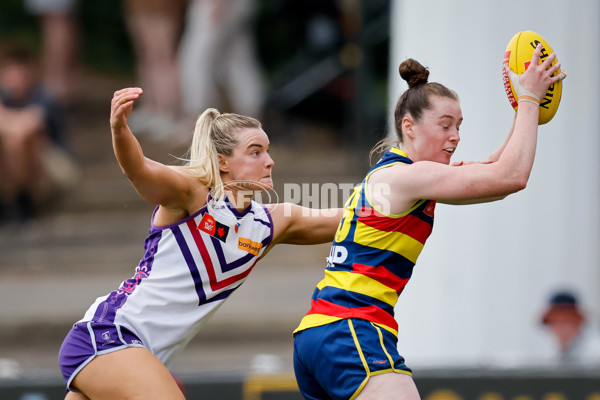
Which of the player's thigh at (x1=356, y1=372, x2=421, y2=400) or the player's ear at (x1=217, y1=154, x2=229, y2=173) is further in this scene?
the player's ear at (x1=217, y1=154, x2=229, y2=173)

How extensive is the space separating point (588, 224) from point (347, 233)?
438cm

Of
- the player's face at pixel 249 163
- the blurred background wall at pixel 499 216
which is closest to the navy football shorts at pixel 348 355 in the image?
the player's face at pixel 249 163

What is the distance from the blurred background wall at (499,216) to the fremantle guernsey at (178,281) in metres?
3.60

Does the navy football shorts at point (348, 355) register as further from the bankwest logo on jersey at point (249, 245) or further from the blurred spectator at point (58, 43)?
the blurred spectator at point (58, 43)

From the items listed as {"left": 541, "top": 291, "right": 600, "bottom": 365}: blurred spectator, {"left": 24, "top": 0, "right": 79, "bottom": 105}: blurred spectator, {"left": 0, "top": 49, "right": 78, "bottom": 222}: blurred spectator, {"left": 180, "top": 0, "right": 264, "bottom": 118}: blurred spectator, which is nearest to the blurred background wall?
{"left": 541, "top": 291, "right": 600, "bottom": 365}: blurred spectator

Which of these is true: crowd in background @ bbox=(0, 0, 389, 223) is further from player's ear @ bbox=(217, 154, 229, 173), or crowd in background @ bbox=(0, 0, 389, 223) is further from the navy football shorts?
the navy football shorts

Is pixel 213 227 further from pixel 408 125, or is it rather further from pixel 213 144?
pixel 408 125

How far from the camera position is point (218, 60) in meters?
11.2

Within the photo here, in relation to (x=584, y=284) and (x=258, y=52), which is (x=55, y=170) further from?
(x=584, y=284)

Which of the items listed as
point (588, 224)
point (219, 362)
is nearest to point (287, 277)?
point (219, 362)

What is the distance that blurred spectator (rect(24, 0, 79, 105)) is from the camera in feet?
40.2

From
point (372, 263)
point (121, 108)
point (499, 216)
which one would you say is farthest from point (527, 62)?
point (499, 216)

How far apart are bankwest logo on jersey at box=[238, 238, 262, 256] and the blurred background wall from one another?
3.45 metres

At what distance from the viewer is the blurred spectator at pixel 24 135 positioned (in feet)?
34.3
